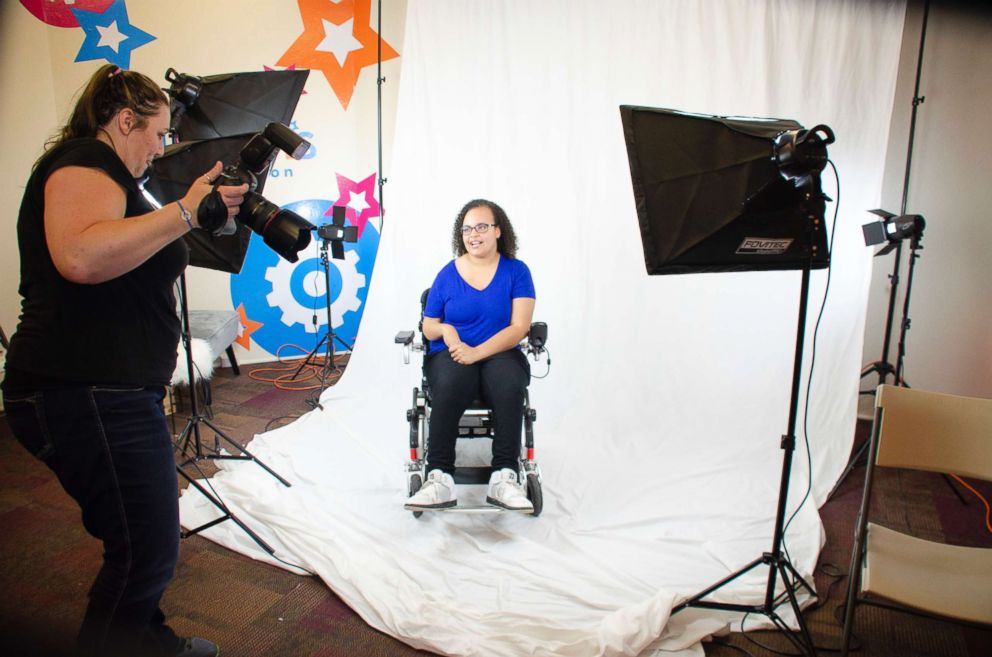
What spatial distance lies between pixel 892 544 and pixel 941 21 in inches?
123

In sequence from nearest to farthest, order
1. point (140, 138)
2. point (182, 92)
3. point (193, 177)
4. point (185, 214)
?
1. point (185, 214)
2. point (140, 138)
3. point (193, 177)
4. point (182, 92)

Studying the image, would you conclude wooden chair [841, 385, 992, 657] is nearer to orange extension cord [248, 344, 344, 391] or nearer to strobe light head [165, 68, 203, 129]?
strobe light head [165, 68, 203, 129]

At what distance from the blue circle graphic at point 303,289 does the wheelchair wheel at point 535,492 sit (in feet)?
8.43

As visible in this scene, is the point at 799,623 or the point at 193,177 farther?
the point at 193,177

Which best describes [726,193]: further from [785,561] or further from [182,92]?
[182,92]

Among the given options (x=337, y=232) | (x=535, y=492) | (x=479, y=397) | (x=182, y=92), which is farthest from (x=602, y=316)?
(x=182, y=92)

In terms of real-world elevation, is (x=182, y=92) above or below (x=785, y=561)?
above

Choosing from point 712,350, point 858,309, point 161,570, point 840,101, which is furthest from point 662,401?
point 161,570

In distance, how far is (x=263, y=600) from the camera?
176 cm

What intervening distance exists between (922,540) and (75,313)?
2.03 metres

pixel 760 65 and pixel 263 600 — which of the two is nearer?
pixel 263 600

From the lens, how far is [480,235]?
2.50 m

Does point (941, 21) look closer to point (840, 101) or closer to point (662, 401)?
point (840, 101)

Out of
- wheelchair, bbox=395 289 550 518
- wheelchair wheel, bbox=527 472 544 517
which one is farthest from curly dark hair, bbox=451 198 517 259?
wheelchair wheel, bbox=527 472 544 517
